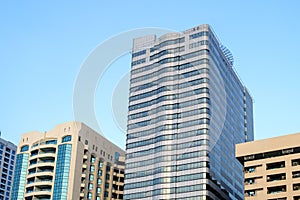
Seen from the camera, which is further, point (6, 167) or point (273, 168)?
point (6, 167)

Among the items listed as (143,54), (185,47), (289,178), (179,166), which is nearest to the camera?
(289,178)

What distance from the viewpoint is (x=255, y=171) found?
78250mm

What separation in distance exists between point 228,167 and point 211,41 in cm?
2777

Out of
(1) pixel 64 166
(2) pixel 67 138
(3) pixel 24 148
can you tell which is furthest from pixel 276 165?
(3) pixel 24 148

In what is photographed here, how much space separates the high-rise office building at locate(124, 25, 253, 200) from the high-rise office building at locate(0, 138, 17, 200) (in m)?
70.3

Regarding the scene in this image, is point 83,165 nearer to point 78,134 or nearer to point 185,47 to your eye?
point 78,134

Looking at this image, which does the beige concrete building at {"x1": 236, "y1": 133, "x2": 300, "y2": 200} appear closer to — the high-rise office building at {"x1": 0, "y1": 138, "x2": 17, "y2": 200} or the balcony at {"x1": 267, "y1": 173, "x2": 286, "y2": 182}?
the balcony at {"x1": 267, "y1": 173, "x2": 286, "y2": 182}

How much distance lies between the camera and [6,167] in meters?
169

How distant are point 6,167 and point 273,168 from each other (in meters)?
114

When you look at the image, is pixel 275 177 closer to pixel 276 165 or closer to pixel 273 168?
pixel 273 168

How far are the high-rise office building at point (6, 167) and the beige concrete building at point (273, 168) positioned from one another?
107m

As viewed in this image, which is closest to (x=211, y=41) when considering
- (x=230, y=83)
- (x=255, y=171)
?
(x=230, y=83)

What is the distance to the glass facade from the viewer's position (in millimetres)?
112062

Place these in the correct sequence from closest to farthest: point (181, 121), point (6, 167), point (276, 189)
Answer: point (276, 189) < point (181, 121) < point (6, 167)
